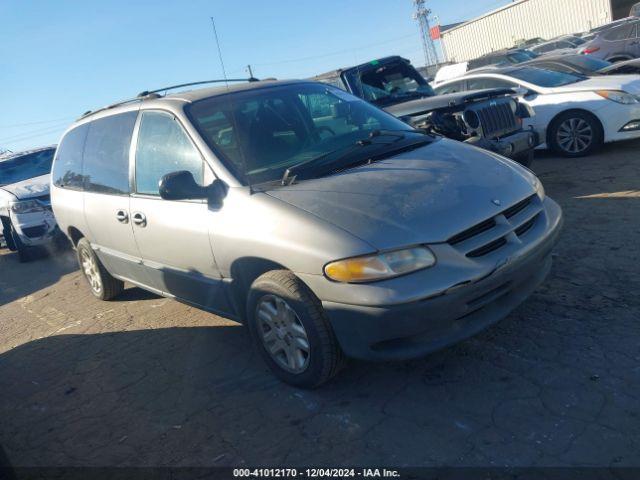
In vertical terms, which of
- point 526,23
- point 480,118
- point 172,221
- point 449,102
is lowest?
point 172,221

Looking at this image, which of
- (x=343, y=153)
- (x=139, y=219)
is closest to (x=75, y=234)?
(x=139, y=219)

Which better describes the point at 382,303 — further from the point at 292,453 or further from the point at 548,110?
the point at 548,110

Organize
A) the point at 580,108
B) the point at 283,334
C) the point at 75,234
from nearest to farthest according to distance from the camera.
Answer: the point at 283,334 → the point at 75,234 → the point at 580,108

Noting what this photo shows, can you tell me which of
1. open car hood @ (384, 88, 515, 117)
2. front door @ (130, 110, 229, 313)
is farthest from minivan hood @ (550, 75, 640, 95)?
front door @ (130, 110, 229, 313)

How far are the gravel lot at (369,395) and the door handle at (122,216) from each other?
102 centimetres

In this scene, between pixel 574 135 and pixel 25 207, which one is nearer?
pixel 574 135

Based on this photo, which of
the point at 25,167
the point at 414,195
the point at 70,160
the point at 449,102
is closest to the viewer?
the point at 414,195

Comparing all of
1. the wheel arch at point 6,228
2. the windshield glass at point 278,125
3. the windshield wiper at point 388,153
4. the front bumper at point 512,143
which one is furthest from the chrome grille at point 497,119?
the wheel arch at point 6,228

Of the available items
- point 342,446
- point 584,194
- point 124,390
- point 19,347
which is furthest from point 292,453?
point 584,194

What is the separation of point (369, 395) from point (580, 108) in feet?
Result: 20.5

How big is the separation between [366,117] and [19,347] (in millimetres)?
3857

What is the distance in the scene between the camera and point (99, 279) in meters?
5.67

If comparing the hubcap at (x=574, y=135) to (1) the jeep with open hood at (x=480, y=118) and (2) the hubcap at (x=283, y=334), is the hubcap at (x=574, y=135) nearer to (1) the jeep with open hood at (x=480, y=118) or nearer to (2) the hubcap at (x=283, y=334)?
(1) the jeep with open hood at (x=480, y=118)

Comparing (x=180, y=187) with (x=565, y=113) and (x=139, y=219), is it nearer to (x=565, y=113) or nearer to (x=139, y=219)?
(x=139, y=219)
